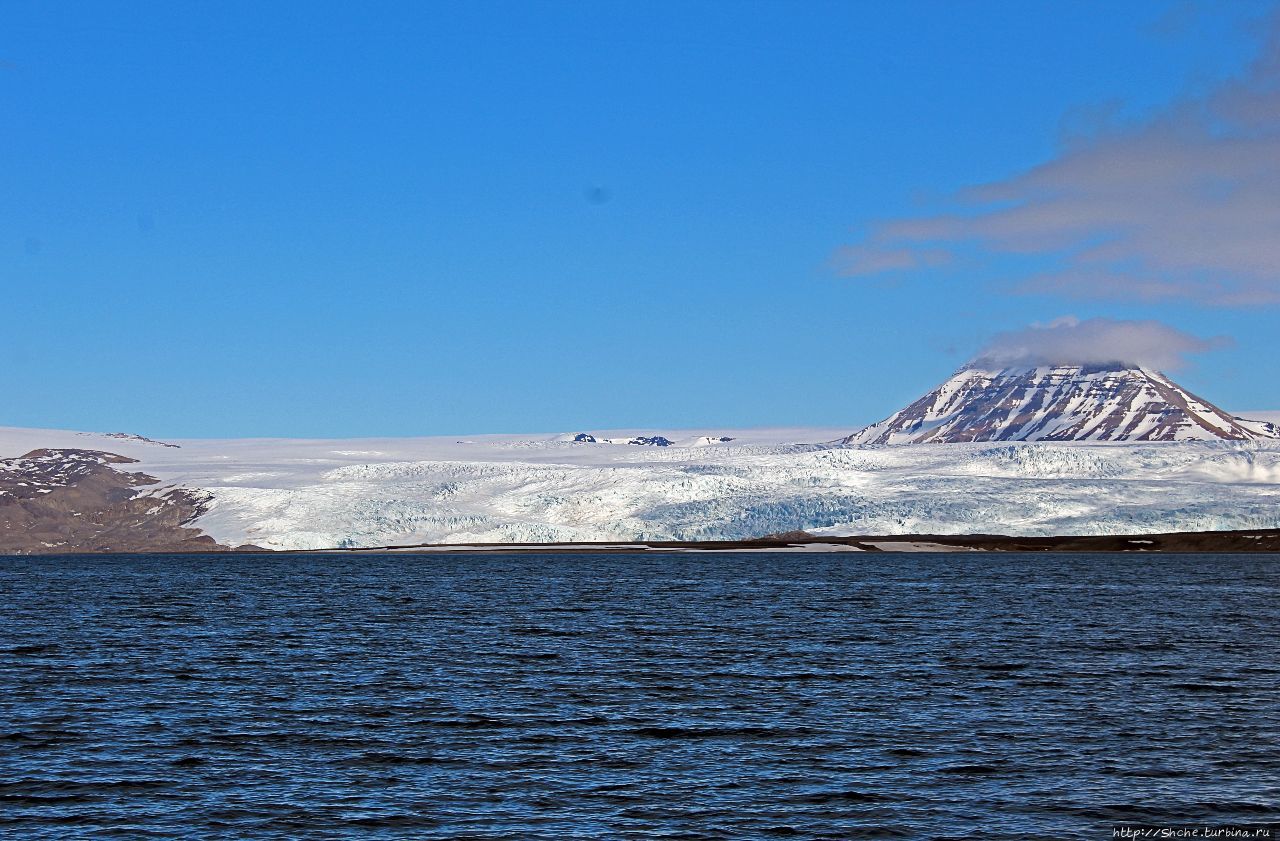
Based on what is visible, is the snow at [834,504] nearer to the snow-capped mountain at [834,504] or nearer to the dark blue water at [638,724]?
the snow-capped mountain at [834,504]

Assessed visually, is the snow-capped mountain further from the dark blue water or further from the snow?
the dark blue water

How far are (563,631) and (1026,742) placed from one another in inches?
1275

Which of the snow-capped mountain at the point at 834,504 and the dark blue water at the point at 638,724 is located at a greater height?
the snow-capped mountain at the point at 834,504

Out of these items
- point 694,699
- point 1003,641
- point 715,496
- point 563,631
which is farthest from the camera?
point 715,496

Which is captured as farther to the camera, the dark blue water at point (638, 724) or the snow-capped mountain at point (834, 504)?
the snow-capped mountain at point (834, 504)

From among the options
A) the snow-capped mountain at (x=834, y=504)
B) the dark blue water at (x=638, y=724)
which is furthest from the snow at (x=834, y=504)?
the dark blue water at (x=638, y=724)

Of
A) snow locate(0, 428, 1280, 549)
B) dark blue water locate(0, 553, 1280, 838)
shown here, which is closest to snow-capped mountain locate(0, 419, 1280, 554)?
snow locate(0, 428, 1280, 549)

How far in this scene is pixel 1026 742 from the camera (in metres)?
29.1

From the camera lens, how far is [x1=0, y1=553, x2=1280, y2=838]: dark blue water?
22.8 m

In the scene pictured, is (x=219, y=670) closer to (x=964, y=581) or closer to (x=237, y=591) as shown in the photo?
(x=237, y=591)

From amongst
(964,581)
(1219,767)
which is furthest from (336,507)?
(1219,767)

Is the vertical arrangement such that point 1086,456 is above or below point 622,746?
above

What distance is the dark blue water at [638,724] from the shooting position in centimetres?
2280

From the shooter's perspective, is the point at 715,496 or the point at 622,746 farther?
the point at 715,496
